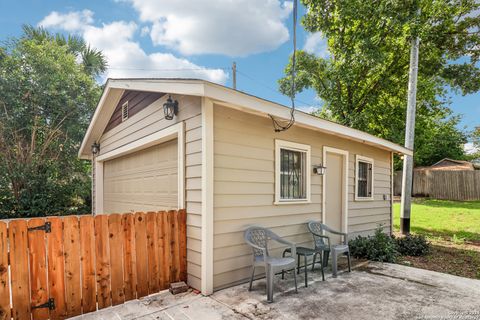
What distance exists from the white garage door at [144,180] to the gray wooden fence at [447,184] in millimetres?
16248

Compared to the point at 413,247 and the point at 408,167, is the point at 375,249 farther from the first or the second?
the point at 408,167

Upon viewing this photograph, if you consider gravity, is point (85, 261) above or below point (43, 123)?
below

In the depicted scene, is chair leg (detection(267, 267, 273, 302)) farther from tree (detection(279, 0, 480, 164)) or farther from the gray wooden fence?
the gray wooden fence

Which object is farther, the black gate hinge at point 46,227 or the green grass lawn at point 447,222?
the green grass lawn at point 447,222

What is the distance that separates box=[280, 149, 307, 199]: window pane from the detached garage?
18mm

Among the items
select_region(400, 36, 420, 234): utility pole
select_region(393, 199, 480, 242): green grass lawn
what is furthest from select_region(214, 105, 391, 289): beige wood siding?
select_region(393, 199, 480, 242): green grass lawn

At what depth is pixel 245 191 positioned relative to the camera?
389 centimetres

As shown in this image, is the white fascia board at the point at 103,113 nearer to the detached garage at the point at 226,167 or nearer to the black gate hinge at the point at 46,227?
the detached garage at the point at 226,167

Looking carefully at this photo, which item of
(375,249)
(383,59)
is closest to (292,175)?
(375,249)

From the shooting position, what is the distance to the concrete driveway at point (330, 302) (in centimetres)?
287

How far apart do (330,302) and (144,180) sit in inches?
154

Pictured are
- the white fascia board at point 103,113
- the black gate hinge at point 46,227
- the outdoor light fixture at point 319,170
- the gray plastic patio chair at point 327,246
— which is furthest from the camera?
the white fascia board at point 103,113

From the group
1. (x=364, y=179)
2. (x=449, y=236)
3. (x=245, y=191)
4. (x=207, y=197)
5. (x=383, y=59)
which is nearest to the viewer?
(x=207, y=197)

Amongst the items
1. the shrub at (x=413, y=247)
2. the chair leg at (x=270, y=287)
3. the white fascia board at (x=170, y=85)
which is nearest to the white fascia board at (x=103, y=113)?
the white fascia board at (x=170, y=85)
